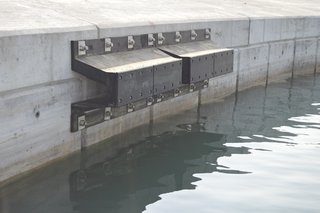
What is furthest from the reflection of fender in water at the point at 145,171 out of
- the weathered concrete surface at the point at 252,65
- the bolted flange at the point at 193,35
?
the weathered concrete surface at the point at 252,65

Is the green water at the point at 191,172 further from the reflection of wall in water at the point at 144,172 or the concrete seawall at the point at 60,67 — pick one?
the concrete seawall at the point at 60,67

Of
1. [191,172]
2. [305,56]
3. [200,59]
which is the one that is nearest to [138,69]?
[191,172]

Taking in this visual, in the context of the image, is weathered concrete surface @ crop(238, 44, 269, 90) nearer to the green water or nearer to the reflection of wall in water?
the green water

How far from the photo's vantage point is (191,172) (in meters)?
7.21

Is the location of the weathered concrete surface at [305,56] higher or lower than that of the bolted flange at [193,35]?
lower

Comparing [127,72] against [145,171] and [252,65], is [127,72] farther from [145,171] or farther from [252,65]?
[252,65]

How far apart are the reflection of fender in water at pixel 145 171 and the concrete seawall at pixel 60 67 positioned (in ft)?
1.76

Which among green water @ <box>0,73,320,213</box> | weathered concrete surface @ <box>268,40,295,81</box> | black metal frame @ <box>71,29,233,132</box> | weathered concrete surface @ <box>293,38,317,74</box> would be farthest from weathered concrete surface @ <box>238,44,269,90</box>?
black metal frame @ <box>71,29,233,132</box>

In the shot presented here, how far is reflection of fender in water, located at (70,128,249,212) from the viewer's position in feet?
20.3

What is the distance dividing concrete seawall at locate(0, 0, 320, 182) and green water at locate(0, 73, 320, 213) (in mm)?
262

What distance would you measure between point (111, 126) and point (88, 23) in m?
1.59

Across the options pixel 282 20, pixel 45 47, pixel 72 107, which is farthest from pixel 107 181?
pixel 282 20

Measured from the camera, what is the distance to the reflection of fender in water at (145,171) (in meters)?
6.18

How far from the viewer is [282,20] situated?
579 inches
